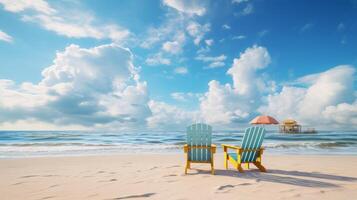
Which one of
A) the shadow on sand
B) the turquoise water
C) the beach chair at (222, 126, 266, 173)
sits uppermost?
the beach chair at (222, 126, 266, 173)

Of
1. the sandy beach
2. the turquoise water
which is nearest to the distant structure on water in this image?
the turquoise water

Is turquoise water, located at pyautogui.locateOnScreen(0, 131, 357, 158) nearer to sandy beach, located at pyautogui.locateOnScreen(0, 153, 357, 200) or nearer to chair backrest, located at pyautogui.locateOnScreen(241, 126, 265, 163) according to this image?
sandy beach, located at pyautogui.locateOnScreen(0, 153, 357, 200)

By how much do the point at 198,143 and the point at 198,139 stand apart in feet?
0.32

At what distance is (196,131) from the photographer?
587cm

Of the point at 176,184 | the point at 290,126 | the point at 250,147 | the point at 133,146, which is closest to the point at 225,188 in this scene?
the point at 176,184

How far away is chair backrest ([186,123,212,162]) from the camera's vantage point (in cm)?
580

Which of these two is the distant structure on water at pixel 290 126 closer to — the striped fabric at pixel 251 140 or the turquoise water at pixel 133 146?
the turquoise water at pixel 133 146

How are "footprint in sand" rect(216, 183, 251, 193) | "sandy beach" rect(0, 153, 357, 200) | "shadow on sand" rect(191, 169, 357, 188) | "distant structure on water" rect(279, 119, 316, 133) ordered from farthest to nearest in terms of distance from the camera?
"distant structure on water" rect(279, 119, 316, 133) → "shadow on sand" rect(191, 169, 357, 188) → "footprint in sand" rect(216, 183, 251, 193) → "sandy beach" rect(0, 153, 357, 200)

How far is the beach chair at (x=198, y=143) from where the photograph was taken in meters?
5.78

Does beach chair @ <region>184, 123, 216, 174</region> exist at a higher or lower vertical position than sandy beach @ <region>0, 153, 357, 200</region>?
higher

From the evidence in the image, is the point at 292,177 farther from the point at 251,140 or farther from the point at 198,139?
the point at 198,139

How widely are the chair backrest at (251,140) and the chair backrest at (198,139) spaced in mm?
877

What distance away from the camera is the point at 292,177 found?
513 centimetres

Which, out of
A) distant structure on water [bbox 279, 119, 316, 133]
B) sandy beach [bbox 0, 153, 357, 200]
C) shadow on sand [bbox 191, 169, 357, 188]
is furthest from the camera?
distant structure on water [bbox 279, 119, 316, 133]
